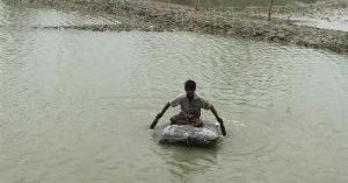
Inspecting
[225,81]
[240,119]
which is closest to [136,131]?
[240,119]

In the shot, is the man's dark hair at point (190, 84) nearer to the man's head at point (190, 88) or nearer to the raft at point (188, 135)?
the man's head at point (190, 88)

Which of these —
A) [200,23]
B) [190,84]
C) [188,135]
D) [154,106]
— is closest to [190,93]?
[190,84]

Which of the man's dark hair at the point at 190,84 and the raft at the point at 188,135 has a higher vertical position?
the man's dark hair at the point at 190,84

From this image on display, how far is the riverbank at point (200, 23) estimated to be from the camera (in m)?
24.5

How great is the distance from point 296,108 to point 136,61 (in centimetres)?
638

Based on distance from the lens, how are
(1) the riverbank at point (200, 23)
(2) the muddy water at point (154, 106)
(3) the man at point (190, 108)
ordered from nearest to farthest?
(2) the muddy water at point (154, 106), (3) the man at point (190, 108), (1) the riverbank at point (200, 23)

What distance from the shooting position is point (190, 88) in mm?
11773

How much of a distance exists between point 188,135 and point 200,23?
15.8 meters

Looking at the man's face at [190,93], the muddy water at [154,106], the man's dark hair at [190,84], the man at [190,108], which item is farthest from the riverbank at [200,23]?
the man's dark hair at [190,84]

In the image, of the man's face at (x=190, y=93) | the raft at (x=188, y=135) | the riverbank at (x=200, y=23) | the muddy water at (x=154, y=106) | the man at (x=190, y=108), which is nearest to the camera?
the muddy water at (x=154, y=106)

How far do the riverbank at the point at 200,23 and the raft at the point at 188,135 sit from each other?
1288 centimetres

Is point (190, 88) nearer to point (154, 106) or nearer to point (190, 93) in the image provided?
point (190, 93)

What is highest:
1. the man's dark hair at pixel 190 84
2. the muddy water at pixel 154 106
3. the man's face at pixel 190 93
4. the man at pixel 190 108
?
the man's dark hair at pixel 190 84

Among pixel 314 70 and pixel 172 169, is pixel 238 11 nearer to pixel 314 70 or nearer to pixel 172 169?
pixel 314 70
